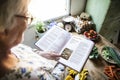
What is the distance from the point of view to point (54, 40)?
3.60ft

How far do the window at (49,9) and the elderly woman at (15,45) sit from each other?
1.53ft

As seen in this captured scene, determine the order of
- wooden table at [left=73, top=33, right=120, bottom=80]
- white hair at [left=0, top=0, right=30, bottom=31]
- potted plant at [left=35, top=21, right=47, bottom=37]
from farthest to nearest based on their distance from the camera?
potted plant at [left=35, top=21, right=47, bottom=37] < wooden table at [left=73, top=33, right=120, bottom=80] < white hair at [left=0, top=0, right=30, bottom=31]

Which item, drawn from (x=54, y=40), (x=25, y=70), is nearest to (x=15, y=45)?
(x=25, y=70)

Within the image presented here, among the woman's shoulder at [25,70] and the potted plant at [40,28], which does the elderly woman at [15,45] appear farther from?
the potted plant at [40,28]

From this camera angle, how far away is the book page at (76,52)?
40.1 inches

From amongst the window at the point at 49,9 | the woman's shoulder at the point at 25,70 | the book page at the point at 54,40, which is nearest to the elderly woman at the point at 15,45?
the woman's shoulder at the point at 25,70

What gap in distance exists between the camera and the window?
45.3 inches

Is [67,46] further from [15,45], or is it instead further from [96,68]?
[15,45]

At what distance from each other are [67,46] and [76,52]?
0.22 ft

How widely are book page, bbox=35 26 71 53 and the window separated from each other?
0.13m

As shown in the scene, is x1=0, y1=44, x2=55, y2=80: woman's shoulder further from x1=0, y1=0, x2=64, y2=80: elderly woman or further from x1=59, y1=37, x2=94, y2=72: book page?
x1=59, y1=37, x2=94, y2=72: book page

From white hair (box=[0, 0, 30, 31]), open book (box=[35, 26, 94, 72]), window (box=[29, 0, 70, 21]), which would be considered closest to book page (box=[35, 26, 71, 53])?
open book (box=[35, 26, 94, 72])

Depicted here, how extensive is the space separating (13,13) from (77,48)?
0.66 m

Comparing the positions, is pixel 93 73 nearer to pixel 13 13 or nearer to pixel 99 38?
pixel 99 38
